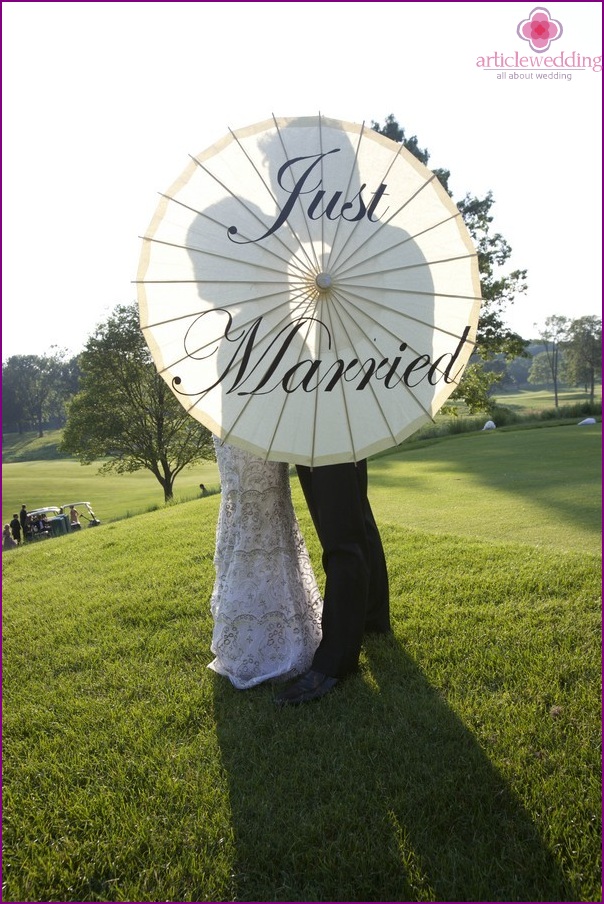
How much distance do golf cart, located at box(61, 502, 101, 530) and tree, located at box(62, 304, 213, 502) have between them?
2.91m

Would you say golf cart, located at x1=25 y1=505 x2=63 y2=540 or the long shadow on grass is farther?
golf cart, located at x1=25 y1=505 x2=63 y2=540

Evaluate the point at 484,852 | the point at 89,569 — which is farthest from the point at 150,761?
the point at 89,569

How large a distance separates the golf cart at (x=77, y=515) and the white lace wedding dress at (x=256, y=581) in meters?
18.3

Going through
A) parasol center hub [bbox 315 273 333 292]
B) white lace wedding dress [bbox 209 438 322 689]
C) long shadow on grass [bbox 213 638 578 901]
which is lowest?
long shadow on grass [bbox 213 638 578 901]

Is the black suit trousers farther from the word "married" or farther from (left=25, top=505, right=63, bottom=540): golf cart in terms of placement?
(left=25, top=505, right=63, bottom=540): golf cart

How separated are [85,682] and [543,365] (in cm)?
9808

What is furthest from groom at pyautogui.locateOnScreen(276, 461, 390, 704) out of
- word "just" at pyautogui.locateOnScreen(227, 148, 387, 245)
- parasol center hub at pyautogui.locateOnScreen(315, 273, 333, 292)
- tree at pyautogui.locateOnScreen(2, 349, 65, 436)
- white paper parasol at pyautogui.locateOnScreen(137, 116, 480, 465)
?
tree at pyautogui.locateOnScreen(2, 349, 65, 436)

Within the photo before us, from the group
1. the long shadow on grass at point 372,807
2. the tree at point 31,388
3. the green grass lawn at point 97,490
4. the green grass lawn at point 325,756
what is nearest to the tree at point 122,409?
the green grass lawn at point 97,490

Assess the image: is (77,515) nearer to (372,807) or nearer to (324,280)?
(324,280)

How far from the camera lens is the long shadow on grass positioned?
6.00ft

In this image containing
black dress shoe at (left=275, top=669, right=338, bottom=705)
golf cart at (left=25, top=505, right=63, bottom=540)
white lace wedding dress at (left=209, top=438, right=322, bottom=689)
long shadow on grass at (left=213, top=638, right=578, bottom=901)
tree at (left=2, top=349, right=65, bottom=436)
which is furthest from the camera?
tree at (left=2, top=349, right=65, bottom=436)

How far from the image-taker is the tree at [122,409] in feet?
87.1

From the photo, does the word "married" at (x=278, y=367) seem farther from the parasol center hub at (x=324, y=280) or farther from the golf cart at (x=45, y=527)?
the golf cart at (x=45, y=527)

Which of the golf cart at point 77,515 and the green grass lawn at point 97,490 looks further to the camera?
the green grass lawn at point 97,490
